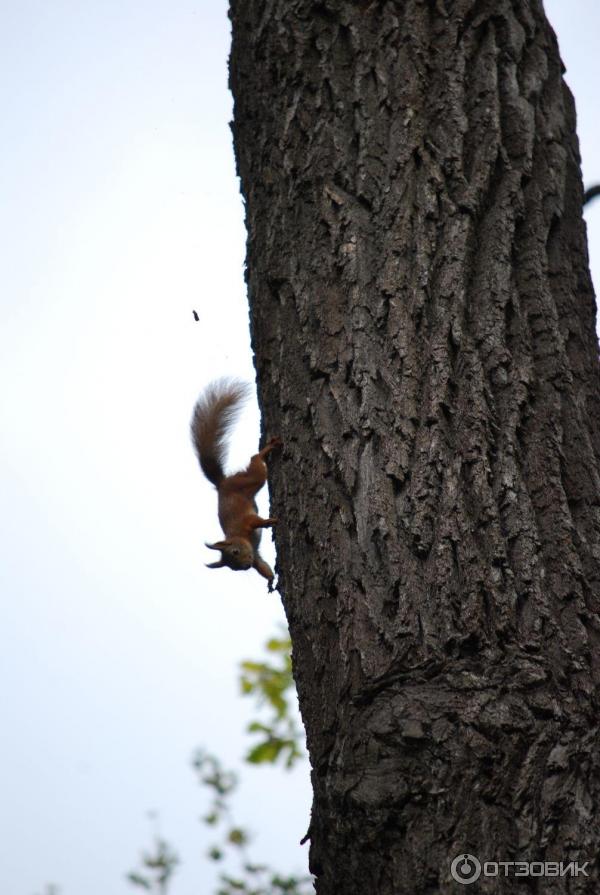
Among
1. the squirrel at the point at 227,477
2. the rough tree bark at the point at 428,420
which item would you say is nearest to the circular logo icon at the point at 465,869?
the rough tree bark at the point at 428,420

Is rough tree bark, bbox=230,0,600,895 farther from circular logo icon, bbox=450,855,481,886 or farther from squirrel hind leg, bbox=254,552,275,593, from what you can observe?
squirrel hind leg, bbox=254,552,275,593

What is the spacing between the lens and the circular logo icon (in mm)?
1394

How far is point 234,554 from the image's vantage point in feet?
15.4

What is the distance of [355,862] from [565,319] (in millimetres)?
1094

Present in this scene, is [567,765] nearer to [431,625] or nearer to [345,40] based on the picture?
[431,625]

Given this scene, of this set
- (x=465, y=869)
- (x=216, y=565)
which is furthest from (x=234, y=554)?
(x=465, y=869)

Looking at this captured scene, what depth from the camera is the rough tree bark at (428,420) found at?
1.50m

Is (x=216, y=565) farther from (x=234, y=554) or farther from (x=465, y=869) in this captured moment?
(x=465, y=869)

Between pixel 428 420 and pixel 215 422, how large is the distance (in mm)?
3078

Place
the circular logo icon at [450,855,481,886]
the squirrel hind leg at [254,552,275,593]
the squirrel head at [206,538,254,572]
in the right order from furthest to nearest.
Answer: the squirrel hind leg at [254,552,275,593] < the squirrel head at [206,538,254,572] < the circular logo icon at [450,855,481,886]

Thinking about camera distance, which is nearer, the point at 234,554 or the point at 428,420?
the point at 428,420

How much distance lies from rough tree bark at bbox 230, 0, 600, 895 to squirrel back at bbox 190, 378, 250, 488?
2.51 m

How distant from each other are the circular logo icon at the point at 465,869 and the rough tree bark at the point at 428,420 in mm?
11

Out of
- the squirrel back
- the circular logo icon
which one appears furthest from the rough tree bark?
the squirrel back
